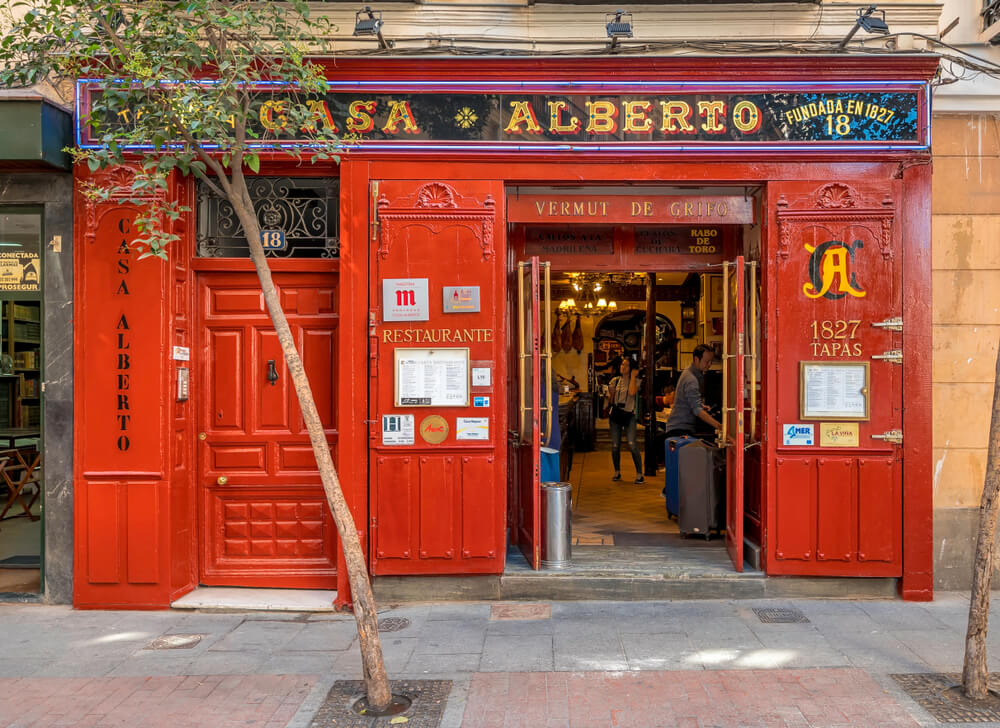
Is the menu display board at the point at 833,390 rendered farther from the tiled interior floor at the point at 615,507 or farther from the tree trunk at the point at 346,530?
the tree trunk at the point at 346,530

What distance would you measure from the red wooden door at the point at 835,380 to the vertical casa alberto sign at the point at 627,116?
498 mm

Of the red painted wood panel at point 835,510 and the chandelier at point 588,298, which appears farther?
the chandelier at point 588,298

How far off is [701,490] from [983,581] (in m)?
3.52

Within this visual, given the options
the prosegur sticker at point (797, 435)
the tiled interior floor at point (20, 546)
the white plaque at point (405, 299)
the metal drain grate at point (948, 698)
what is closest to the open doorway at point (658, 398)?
the prosegur sticker at point (797, 435)

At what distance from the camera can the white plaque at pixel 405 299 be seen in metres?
6.82

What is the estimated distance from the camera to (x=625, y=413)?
41.0 feet

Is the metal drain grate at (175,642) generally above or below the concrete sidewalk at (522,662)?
below

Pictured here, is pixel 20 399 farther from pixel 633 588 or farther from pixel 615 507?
pixel 615 507

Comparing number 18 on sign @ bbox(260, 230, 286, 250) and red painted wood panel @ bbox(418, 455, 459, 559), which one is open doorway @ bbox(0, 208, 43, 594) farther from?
red painted wood panel @ bbox(418, 455, 459, 559)

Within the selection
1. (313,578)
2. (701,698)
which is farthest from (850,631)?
(313,578)

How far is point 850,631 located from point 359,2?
649cm

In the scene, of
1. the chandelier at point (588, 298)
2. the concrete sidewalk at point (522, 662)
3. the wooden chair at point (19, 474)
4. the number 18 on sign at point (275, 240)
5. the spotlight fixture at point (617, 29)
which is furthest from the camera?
the chandelier at point (588, 298)

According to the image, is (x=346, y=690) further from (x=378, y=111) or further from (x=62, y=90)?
(x=62, y=90)

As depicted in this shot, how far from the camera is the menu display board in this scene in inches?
267
